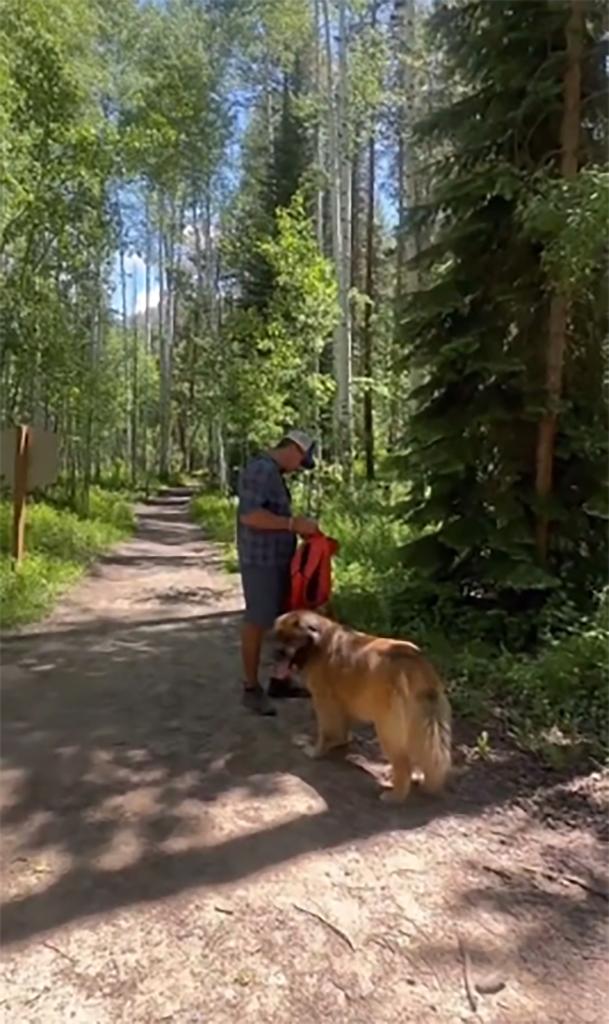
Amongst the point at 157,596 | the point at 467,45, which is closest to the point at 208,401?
the point at 157,596

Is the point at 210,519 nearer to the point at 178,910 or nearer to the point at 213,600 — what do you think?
the point at 213,600

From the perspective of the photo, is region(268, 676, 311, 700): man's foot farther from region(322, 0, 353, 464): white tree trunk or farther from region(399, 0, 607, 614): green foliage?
region(322, 0, 353, 464): white tree trunk

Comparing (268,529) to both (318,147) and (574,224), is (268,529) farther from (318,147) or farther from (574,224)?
(318,147)

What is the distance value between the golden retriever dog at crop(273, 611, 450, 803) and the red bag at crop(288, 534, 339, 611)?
1.08ft

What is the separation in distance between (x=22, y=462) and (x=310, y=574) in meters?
5.64

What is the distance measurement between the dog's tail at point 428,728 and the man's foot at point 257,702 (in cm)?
129

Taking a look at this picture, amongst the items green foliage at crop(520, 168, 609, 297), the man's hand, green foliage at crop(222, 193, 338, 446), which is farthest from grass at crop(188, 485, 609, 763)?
green foliage at crop(222, 193, 338, 446)

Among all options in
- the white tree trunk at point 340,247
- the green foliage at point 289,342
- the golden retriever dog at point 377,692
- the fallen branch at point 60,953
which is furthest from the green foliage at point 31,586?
the green foliage at point 289,342

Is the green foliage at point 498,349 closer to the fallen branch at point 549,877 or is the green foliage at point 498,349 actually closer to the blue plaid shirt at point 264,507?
the blue plaid shirt at point 264,507

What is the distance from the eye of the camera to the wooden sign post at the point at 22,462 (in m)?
8.88

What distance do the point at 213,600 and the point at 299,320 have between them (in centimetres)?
663

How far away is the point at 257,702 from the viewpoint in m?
4.70

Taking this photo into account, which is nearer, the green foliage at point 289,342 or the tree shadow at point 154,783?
the tree shadow at point 154,783

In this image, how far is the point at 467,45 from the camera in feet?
19.5
